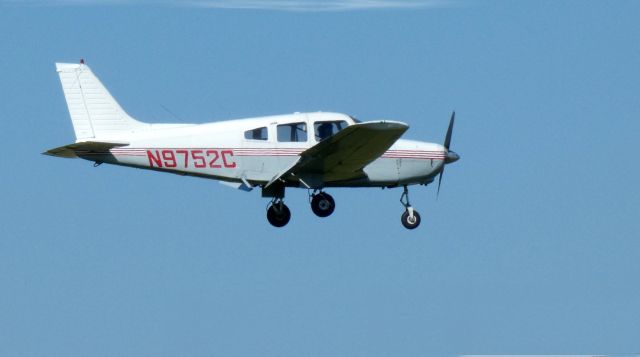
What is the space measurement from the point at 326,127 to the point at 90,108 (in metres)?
5.49

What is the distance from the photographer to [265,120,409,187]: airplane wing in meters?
30.9

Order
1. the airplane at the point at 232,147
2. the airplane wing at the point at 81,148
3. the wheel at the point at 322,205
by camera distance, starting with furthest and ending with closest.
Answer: the wheel at the point at 322,205 < the airplane at the point at 232,147 < the airplane wing at the point at 81,148

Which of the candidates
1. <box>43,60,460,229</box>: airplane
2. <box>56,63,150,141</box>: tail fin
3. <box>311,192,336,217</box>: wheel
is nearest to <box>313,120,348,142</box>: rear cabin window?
<box>43,60,460,229</box>: airplane

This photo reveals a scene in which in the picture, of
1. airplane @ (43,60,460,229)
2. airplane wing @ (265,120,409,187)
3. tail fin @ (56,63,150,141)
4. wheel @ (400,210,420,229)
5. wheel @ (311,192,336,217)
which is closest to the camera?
airplane wing @ (265,120,409,187)

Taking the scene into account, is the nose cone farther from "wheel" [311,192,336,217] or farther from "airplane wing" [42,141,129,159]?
"airplane wing" [42,141,129,159]

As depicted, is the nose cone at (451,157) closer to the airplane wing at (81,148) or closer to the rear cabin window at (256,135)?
the rear cabin window at (256,135)

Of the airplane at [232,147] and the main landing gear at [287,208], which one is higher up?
the airplane at [232,147]

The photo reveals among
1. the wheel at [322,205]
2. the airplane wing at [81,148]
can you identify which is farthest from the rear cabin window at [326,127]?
the airplane wing at [81,148]

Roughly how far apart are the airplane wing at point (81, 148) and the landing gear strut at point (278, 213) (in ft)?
12.7

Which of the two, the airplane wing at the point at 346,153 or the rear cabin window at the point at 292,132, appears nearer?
the airplane wing at the point at 346,153

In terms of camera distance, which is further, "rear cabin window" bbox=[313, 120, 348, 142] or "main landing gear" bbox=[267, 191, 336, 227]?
"main landing gear" bbox=[267, 191, 336, 227]

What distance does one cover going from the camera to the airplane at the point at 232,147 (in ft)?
105

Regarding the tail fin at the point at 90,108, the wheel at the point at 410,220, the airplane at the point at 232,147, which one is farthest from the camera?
the wheel at the point at 410,220

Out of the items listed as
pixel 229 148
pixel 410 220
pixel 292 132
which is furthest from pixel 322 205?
pixel 229 148
